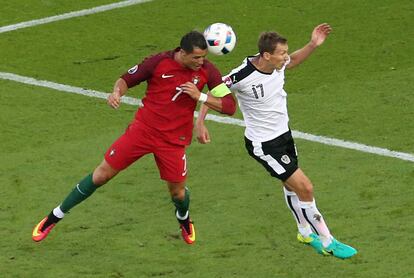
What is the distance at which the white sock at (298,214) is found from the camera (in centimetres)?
1180

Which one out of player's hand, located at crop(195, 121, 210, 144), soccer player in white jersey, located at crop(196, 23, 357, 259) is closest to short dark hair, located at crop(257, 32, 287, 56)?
soccer player in white jersey, located at crop(196, 23, 357, 259)

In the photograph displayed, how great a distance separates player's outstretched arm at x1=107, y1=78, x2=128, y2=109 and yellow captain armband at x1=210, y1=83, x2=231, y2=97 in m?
0.85

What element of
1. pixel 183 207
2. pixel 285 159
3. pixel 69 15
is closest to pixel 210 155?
pixel 183 207

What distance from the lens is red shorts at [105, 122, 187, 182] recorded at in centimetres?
1155

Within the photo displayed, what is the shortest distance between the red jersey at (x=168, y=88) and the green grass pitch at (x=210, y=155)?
48.8 inches

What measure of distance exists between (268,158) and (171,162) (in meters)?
0.96

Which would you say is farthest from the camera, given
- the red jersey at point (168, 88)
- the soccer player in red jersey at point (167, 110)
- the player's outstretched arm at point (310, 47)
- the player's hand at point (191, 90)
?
the player's outstretched arm at point (310, 47)

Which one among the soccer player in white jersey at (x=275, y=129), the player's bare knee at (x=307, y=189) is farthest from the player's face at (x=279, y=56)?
the player's bare knee at (x=307, y=189)

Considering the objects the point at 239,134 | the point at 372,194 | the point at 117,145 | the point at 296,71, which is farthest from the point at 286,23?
the point at 117,145

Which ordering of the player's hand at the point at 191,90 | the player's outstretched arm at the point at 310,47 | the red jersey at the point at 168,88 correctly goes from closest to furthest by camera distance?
the player's hand at the point at 191,90 < the red jersey at the point at 168,88 < the player's outstretched arm at the point at 310,47

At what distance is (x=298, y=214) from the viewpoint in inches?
465

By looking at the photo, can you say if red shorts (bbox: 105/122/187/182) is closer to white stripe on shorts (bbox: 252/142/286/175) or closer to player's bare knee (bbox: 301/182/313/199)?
white stripe on shorts (bbox: 252/142/286/175)

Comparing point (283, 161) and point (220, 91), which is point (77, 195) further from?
point (283, 161)

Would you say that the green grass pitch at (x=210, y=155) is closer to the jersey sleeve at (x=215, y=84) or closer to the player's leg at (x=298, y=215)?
the player's leg at (x=298, y=215)
